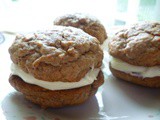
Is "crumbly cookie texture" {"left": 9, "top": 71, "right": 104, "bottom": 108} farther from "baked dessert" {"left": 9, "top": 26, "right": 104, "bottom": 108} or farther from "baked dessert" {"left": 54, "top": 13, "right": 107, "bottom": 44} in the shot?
"baked dessert" {"left": 54, "top": 13, "right": 107, "bottom": 44}

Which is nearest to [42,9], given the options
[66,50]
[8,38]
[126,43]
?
[8,38]

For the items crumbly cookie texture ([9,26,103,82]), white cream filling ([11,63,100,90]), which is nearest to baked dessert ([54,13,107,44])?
crumbly cookie texture ([9,26,103,82])

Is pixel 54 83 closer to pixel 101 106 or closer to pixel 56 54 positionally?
pixel 56 54

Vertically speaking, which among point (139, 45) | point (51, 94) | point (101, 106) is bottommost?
point (101, 106)

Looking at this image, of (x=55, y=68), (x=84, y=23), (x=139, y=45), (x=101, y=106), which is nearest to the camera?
(x=55, y=68)

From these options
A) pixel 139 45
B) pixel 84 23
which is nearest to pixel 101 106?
pixel 139 45

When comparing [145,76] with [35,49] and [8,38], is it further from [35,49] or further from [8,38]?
[8,38]

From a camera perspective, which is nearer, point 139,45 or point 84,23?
Answer: point 139,45

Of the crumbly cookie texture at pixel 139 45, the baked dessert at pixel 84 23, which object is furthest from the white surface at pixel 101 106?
the baked dessert at pixel 84 23
